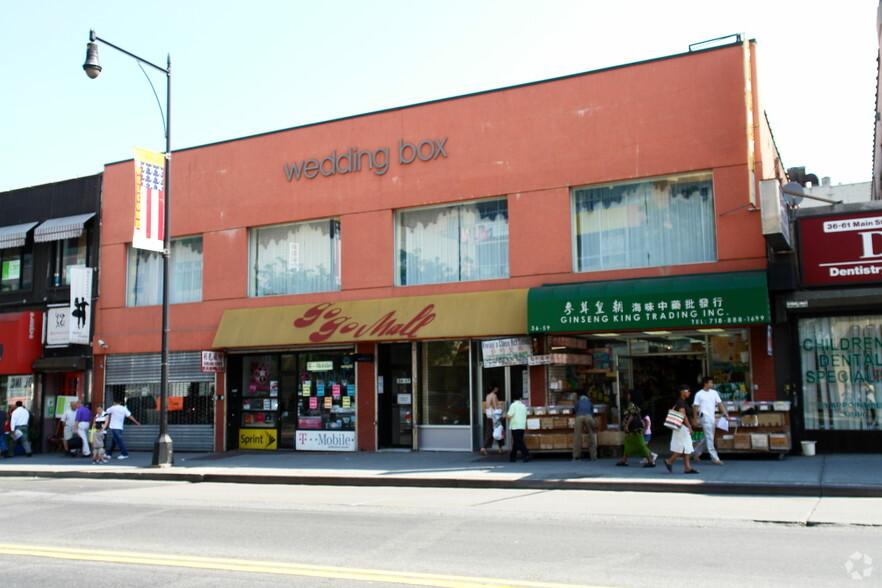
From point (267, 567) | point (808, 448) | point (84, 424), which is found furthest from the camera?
point (84, 424)

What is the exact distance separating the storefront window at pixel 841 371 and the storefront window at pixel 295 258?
1129 cm

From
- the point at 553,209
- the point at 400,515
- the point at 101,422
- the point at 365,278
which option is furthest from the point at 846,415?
the point at 101,422

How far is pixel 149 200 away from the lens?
18.8m

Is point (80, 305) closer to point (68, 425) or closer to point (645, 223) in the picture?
point (68, 425)

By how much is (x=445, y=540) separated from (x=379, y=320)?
35.2 ft

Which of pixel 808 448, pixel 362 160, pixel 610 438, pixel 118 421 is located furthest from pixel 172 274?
pixel 808 448

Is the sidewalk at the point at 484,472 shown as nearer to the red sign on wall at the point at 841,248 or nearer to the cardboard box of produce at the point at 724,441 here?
the cardboard box of produce at the point at 724,441

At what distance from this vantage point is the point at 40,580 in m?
7.21

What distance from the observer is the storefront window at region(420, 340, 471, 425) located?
749 inches

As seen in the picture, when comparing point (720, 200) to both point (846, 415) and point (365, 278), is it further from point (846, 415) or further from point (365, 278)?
point (365, 278)

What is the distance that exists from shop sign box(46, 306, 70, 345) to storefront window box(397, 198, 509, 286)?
35.1 feet

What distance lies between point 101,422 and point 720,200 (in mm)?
15780

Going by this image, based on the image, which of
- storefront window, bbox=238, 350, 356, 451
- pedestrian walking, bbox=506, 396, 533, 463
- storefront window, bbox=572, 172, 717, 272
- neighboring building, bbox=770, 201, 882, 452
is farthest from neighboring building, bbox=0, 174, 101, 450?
neighboring building, bbox=770, 201, 882, 452

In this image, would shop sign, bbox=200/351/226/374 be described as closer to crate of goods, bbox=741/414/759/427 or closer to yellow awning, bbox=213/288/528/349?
yellow awning, bbox=213/288/528/349
